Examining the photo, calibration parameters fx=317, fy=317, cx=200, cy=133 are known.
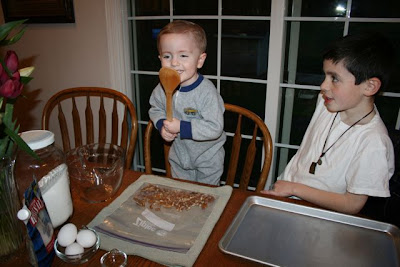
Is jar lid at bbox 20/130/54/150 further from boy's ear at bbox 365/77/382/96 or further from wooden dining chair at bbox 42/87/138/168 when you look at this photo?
boy's ear at bbox 365/77/382/96

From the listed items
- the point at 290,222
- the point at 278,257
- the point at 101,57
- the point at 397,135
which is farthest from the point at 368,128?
the point at 101,57

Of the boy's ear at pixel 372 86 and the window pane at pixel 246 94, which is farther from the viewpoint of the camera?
the window pane at pixel 246 94

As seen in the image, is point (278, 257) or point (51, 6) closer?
point (278, 257)

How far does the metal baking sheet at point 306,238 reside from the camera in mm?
735

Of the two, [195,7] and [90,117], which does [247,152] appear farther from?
[195,7]

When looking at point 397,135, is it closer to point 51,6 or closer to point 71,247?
point 71,247

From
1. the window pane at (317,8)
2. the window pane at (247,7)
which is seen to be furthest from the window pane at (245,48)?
the window pane at (317,8)

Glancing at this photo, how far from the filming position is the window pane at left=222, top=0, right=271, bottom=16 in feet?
5.95

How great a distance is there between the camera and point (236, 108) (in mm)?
1373

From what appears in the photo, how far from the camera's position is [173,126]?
3.76 ft

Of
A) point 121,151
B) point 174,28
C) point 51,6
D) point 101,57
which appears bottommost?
point 121,151

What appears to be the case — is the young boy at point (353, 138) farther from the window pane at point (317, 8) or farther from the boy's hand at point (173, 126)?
the window pane at point (317, 8)

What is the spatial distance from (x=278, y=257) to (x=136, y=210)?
1.32 ft

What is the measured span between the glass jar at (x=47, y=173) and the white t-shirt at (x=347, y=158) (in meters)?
0.86
